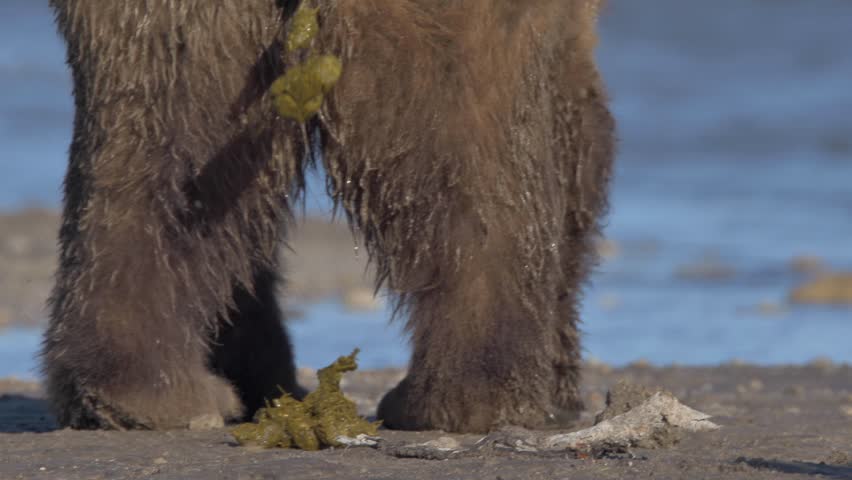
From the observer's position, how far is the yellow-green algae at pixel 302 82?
4406mm

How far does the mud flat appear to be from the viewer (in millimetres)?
3953

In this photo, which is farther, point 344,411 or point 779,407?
point 779,407

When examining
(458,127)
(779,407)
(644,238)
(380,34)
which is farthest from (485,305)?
(644,238)

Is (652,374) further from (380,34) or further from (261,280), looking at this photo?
(380,34)

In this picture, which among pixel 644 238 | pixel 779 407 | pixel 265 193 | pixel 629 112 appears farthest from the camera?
pixel 629 112

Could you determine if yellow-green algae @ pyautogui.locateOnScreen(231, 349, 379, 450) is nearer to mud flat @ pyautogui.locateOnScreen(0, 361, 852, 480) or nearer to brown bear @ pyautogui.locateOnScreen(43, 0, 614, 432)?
mud flat @ pyautogui.locateOnScreen(0, 361, 852, 480)

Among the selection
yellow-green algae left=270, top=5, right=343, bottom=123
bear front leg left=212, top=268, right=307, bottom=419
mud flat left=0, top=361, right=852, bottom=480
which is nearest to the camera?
mud flat left=0, top=361, right=852, bottom=480

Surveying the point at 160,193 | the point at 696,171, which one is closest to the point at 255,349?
the point at 160,193

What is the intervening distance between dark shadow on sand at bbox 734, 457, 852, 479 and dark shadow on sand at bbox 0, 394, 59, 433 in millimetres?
2134

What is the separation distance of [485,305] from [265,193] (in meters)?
0.70

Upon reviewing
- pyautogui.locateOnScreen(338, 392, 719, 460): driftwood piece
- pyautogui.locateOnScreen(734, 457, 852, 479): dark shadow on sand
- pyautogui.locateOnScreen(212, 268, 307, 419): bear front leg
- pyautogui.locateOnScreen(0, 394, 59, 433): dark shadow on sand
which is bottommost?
pyautogui.locateOnScreen(734, 457, 852, 479): dark shadow on sand

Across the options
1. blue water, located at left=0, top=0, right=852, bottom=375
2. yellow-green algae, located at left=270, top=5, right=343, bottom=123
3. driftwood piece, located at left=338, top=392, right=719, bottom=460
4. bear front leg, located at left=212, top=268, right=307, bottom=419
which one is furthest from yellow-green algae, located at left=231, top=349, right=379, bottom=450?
bear front leg, located at left=212, top=268, right=307, bottom=419

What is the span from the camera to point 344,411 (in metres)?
4.49

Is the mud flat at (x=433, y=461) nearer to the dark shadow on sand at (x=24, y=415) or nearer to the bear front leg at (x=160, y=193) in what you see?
the dark shadow on sand at (x=24, y=415)
